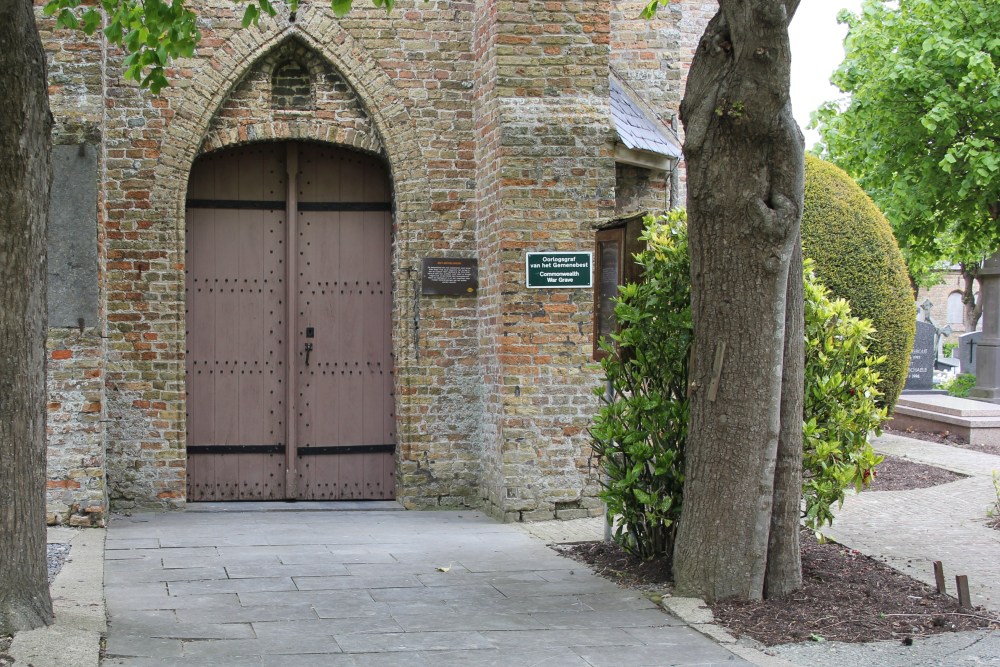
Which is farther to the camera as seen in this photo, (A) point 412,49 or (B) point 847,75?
(B) point 847,75

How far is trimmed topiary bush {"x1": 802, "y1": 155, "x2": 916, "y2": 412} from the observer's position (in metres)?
12.8

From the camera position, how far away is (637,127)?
10.6 metres

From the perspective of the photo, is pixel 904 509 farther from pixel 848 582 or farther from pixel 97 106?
pixel 97 106

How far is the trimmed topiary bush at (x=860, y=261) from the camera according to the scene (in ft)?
42.1

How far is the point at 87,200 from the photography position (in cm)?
887

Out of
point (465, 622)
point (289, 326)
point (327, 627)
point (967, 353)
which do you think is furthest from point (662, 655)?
point (967, 353)

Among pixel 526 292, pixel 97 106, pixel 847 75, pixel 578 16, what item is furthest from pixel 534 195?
pixel 847 75

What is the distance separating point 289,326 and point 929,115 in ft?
42.7

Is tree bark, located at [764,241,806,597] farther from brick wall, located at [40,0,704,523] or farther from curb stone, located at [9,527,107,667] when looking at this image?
curb stone, located at [9,527,107,667]

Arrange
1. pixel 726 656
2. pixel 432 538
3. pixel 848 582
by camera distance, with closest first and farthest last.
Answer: pixel 726 656
pixel 848 582
pixel 432 538

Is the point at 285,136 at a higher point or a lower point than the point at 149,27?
lower

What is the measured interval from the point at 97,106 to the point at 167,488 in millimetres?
3318

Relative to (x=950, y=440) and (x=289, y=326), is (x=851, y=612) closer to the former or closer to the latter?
(x=289, y=326)

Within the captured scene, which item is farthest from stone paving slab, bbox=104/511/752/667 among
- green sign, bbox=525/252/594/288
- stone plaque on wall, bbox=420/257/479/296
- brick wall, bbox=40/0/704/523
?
stone plaque on wall, bbox=420/257/479/296
